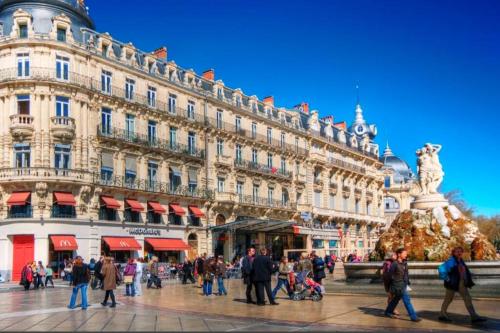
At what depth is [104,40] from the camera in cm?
3734

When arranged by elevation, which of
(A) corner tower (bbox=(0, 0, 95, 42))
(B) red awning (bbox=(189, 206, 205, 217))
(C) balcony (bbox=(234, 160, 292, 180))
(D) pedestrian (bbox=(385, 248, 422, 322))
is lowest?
(D) pedestrian (bbox=(385, 248, 422, 322))

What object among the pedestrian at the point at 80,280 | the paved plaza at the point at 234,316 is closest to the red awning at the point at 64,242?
the paved plaza at the point at 234,316

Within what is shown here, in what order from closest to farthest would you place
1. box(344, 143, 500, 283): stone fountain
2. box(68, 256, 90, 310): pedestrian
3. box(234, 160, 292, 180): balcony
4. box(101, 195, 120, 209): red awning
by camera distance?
box(68, 256, 90, 310): pedestrian
box(344, 143, 500, 283): stone fountain
box(101, 195, 120, 209): red awning
box(234, 160, 292, 180): balcony

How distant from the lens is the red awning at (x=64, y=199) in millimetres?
32656

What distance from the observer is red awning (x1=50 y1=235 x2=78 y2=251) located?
106 feet

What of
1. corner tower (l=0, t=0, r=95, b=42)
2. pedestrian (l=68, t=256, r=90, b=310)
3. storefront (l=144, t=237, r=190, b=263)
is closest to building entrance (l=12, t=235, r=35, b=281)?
storefront (l=144, t=237, r=190, b=263)

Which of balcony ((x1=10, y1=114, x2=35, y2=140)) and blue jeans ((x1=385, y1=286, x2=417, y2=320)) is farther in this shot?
balcony ((x1=10, y1=114, x2=35, y2=140))

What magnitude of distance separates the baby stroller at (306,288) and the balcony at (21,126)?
21794 millimetres

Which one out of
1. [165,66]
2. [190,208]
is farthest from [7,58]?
[190,208]

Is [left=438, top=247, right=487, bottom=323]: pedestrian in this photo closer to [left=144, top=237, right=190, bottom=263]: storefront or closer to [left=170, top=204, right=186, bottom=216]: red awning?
[left=144, top=237, right=190, bottom=263]: storefront

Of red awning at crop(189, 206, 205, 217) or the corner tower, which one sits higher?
the corner tower

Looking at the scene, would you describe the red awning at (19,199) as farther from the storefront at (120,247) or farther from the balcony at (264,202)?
the balcony at (264,202)

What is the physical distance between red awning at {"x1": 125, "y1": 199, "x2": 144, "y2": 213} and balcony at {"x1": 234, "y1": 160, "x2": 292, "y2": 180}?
10705 millimetres

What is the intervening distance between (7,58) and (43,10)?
3.77 metres
